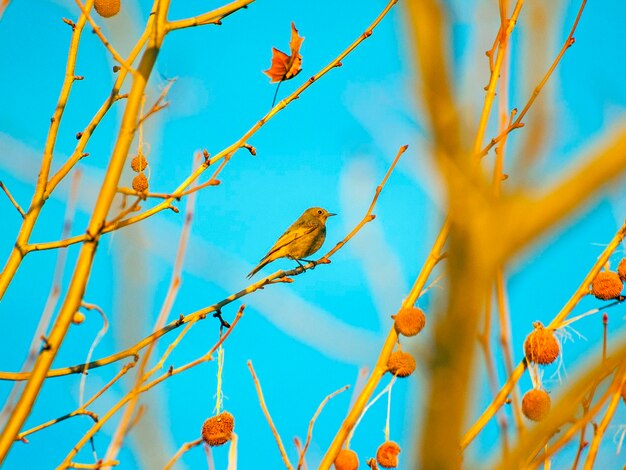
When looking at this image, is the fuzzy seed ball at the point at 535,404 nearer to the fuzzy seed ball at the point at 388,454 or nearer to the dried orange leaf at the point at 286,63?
the fuzzy seed ball at the point at 388,454

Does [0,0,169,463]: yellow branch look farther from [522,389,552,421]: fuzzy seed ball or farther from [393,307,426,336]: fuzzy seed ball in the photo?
[522,389,552,421]: fuzzy seed ball

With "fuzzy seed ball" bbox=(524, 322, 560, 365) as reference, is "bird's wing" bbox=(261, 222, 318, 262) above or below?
above

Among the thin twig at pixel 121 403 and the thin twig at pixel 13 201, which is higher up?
the thin twig at pixel 13 201

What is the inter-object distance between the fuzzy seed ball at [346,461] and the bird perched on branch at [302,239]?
491 centimetres

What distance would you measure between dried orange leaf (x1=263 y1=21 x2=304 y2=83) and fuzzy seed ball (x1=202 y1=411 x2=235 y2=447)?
1.52 m

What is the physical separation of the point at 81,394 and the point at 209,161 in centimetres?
102

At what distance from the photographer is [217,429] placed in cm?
346

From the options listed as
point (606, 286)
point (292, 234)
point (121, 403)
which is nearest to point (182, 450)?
point (121, 403)

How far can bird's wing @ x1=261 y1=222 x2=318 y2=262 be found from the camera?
28.2 feet

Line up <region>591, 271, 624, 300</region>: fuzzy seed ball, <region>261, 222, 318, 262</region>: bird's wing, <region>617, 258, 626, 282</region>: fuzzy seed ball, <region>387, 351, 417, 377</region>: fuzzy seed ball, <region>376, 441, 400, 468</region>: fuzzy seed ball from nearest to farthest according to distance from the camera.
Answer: <region>387, 351, 417, 377</region>: fuzzy seed ball → <region>376, 441, 400, 468</region>: fuzzy seed ball → <region>591, 271, 624, 300</region>: fuzzy seed ball → <region>617, 258, 626, 282</region>: fuzzy seed ball → <region>261, 222, 318, 262</region>: bird's wing

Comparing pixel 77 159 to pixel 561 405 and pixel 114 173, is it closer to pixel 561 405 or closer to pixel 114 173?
pixel 114 173

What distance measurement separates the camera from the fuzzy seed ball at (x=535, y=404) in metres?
3.01

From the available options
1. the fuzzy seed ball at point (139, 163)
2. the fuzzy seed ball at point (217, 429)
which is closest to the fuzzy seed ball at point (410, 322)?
the fuzzy seed ball at point (217, 429)

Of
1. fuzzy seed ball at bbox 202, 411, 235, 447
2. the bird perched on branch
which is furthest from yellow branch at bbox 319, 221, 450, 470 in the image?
the bird perched on branch
